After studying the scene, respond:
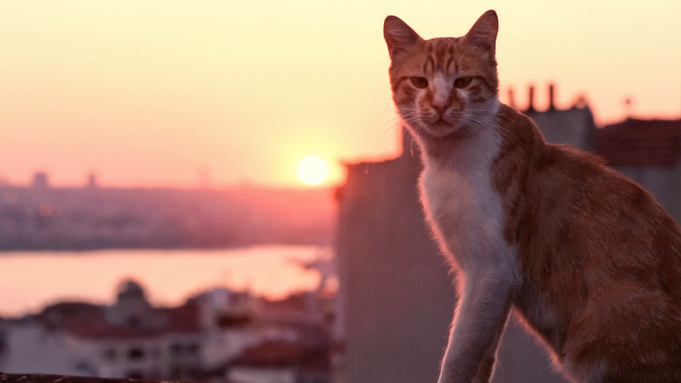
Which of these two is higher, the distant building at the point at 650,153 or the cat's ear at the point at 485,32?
the cat's ear at the point at 485,32

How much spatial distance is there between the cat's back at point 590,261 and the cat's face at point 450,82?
0.15 meters

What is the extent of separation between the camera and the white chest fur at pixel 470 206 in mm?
2398

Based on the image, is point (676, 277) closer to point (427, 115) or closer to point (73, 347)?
point (427, 115)

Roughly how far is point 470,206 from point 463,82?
494 mm

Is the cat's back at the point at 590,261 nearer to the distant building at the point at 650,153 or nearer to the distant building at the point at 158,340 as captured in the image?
the distant building at the point at 650,153

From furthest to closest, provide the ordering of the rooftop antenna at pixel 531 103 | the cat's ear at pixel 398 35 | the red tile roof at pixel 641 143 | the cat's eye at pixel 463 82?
the red tile roof at pixel 641 143
the rooftop antenna at pixel 531 103
the cat's ear at pixel 398 35
the cat's eye at pixel 463 82

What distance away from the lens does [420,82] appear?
2.57 metres

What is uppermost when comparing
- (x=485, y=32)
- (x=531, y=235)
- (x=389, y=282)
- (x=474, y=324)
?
(x=485, y=32)

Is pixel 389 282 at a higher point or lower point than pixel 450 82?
lower

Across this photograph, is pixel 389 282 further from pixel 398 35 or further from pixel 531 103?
pixel 398 35

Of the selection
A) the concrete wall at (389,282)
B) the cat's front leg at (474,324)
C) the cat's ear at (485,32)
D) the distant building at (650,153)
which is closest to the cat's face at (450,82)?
the cat's ear at (485,32)

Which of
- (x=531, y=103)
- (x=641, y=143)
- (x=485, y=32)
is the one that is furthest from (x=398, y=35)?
(x=641, y=143)

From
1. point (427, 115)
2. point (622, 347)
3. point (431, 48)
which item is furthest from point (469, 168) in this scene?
point (622, 347)

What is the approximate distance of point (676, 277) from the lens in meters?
2.38
